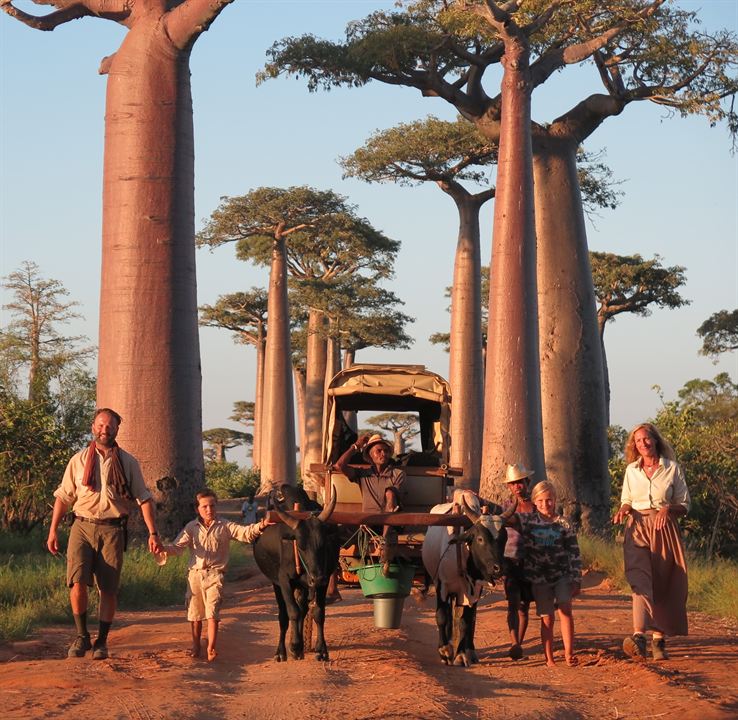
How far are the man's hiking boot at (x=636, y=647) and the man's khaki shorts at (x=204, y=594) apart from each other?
263 cm

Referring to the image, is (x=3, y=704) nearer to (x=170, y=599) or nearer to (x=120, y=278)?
(x=170, y=599)

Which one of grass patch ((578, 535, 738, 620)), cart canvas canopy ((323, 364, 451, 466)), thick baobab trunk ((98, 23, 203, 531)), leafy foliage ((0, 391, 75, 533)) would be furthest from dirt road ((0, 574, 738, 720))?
leafy foliage ((0, 391, 75, 533))

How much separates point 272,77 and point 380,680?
14.5 meters

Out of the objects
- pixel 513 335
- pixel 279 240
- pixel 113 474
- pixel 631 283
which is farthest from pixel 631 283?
pixel 113 474

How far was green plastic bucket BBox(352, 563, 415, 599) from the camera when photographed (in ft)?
28.9

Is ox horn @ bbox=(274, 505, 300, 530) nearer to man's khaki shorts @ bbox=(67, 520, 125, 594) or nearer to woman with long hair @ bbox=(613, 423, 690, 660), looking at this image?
man's khaki shorts @ bbox=(67, 520, 125, 594)

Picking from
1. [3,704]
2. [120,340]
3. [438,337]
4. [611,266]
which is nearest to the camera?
[3,704]

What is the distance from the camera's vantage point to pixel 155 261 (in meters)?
13.7

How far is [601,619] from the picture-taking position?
10.7 meters

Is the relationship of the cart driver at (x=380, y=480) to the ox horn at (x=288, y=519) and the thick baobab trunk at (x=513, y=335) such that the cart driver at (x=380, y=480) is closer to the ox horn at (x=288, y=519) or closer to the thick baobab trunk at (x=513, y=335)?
the ox horn at (x=288, y=519)

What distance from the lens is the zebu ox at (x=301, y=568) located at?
26.8 ft

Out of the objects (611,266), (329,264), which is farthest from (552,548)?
(329,264)

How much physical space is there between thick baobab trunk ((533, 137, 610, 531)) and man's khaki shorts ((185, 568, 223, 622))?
436 inches

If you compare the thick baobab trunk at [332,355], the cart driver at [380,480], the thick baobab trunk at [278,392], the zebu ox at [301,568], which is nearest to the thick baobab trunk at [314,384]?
the thick baobab trunk at [332,355]
